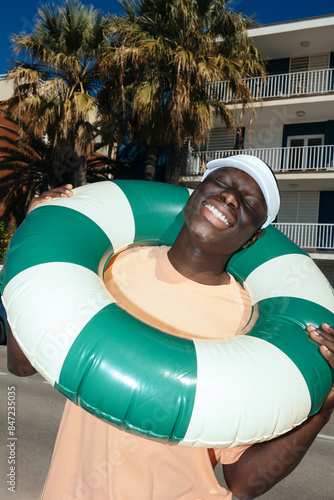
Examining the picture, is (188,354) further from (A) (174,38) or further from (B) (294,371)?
(A) (174,38)

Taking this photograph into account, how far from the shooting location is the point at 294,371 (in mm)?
1193

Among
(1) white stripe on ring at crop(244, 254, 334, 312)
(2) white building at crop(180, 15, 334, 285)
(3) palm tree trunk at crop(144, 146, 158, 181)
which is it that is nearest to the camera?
(1) white stripe on ring at crop(244, 254, 334, 312)

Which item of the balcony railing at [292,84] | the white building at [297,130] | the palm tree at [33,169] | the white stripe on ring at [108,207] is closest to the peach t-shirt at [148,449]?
the white stripe on ring at [108,207]

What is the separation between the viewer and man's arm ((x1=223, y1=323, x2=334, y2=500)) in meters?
1.29

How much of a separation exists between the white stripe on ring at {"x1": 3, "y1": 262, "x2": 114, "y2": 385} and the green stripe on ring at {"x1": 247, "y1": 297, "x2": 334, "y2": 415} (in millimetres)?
512

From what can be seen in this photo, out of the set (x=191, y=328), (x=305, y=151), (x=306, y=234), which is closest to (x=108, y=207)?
(x=191, y=328)

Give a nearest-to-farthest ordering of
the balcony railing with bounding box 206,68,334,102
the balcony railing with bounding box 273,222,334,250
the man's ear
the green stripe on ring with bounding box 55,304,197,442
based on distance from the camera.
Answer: the green stripe on ring with bounding box 55,304,197,442 < the man's ear < the balcony railing with bounding box 273,222,334,250 < the balcony railing with bounding box 206,68,334,102

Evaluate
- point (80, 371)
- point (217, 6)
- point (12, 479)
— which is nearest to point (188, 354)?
point (80, 371)

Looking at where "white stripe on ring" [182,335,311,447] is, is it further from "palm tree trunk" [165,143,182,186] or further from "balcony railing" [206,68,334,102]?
"balcony railing" [206,68,334,102]

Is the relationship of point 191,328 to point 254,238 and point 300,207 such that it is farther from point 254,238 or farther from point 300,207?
point 300,207

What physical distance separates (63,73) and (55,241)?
37.6ft

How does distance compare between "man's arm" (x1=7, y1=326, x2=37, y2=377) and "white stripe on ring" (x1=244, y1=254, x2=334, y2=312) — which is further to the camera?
"white stripe on ring" (x1=244, y1=254, x2=334, y2=312)

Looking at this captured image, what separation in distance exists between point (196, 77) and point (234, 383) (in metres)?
10.8

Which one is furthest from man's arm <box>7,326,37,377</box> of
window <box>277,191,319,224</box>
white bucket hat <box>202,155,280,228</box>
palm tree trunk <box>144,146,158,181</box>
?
window <box>277,191,319,224</box>
